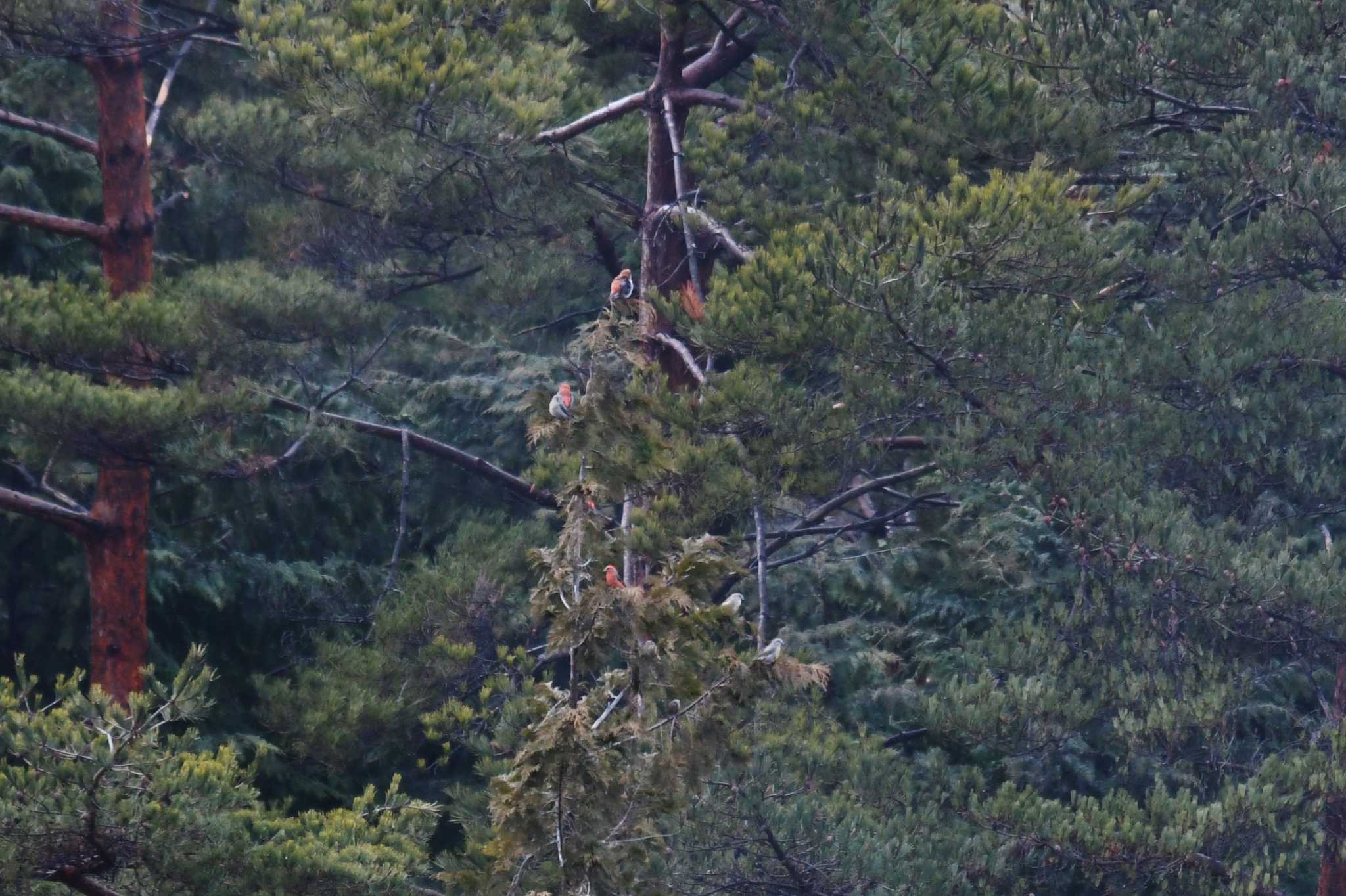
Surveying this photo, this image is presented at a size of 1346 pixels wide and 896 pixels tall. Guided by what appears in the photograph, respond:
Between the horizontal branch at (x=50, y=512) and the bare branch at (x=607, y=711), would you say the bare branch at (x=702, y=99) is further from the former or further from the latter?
the bare branch at (x=607, y=711)

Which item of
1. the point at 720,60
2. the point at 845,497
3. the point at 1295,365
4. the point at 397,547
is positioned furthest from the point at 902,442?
the point at 397,547

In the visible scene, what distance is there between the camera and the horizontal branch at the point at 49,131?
7.89 meters

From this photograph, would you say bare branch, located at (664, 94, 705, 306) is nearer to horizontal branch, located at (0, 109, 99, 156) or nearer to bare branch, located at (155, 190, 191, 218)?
bare branch, located at (155, 190, 191, 218)

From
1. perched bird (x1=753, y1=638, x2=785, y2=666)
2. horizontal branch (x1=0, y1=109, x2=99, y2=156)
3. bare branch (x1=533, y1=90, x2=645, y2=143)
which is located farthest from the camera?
bare branch (x1=533, y1=90, x2=645, y2=143)

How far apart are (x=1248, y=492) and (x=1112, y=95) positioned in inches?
93.1

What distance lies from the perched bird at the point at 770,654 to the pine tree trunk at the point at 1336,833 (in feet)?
11.5

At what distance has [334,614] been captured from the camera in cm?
926

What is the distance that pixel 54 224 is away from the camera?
7.94 meters

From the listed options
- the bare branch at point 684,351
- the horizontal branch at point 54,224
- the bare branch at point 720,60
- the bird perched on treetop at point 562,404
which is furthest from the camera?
the bare branch at point 720,60

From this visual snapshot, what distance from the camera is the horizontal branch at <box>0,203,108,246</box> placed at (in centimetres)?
779

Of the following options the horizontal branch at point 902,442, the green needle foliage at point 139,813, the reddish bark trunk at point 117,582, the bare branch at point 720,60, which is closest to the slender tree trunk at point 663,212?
the bare branch at point 720,60

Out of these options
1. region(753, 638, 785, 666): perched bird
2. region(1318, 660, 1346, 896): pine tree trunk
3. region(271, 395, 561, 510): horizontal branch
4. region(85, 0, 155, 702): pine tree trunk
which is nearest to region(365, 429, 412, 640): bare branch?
region(271, 395, 561, 510): horizontal branch

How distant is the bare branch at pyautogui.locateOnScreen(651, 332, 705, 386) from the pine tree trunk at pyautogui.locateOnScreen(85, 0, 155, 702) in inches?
114

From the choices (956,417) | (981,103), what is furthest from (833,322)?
(981,103)
